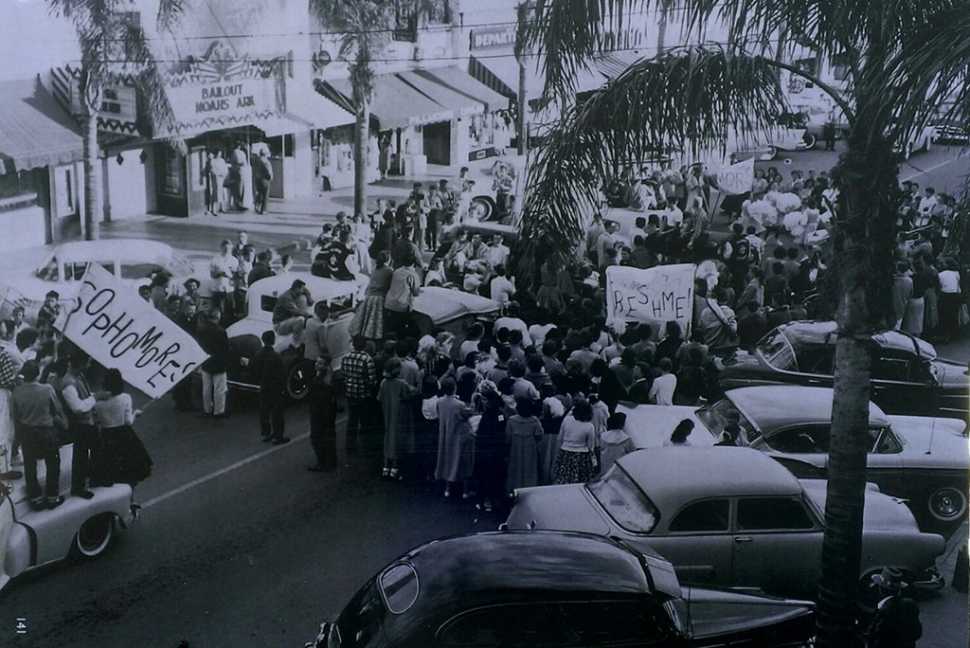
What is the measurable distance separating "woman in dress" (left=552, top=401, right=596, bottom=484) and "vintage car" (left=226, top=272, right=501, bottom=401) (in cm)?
100

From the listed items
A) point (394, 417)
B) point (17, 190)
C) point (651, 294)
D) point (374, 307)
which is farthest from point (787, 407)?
point (17, 190)

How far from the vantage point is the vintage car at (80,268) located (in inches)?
263

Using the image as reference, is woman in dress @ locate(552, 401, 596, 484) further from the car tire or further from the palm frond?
the car tire

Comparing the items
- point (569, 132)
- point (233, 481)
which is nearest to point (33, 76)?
point (233, 481)

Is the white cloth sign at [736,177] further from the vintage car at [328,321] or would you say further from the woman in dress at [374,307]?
the woman in dress at [374,307]

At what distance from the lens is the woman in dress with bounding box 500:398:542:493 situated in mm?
7004

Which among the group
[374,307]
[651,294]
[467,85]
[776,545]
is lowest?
[776,545]

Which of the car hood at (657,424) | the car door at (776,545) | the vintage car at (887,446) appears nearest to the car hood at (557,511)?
the car hood at (657,424)

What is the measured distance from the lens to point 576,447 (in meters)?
7.01

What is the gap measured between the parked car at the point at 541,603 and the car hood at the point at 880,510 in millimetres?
1024

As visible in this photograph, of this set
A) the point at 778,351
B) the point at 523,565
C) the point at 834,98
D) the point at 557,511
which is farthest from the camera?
the point at 778,351

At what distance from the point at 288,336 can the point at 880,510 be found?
418cm

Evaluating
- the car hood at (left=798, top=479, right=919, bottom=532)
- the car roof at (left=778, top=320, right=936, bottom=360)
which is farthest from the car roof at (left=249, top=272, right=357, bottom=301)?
the car hood at (left=798, top=479, right=919, bottom=532)

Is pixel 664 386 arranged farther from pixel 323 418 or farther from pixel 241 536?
pixel 241 536
